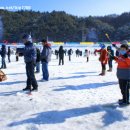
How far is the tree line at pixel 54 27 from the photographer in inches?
4688

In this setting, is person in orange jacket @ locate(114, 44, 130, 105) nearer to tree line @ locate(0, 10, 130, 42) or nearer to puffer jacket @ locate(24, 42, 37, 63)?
puffer jacket @ locate(24, 42, 37, 63)

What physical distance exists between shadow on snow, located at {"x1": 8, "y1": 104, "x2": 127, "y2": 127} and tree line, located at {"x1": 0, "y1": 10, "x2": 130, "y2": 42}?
349 ft

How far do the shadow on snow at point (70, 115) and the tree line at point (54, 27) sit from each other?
10641cm

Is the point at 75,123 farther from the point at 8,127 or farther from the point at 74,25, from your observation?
the point at 74,25

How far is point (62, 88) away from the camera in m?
11.8

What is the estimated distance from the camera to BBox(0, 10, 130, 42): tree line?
4688 inches

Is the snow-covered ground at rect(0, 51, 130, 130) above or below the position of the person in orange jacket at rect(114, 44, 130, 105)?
below

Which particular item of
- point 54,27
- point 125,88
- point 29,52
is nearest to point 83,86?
point 29,52

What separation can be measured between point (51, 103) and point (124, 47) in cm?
230

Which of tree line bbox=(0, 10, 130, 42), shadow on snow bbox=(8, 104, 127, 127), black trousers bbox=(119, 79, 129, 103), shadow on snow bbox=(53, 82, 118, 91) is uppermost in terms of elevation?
tree line bbox=(0, 10, 130, 42)

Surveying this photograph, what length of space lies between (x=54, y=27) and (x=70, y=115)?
11793 centimetres

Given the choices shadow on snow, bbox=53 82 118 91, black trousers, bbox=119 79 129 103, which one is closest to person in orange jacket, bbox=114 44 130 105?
black trousers, bbox=119 79 129 103

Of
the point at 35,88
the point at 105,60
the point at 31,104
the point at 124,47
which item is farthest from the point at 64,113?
the point at 105,60

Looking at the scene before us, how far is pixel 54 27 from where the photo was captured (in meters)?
125
